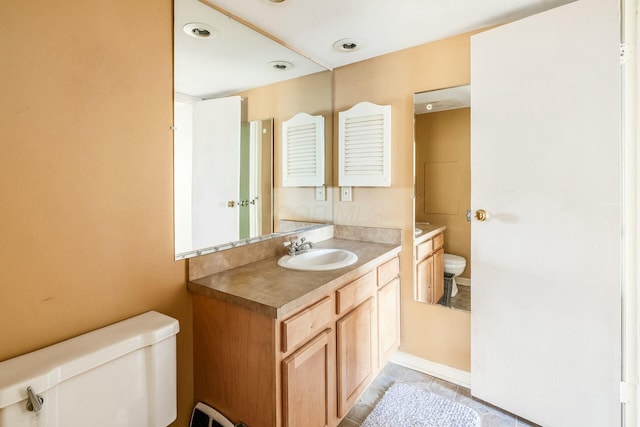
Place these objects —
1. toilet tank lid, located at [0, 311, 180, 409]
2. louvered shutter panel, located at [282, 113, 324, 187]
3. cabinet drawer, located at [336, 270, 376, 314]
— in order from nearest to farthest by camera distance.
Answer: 1. toilet tank lid, located at [0, 311, 180, 409]
2. cabinet drawer, located at [336, 270, 376, 314]
3. louvered shutter panel, located at [282, 113, 324, 187]

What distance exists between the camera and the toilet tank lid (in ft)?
2.64

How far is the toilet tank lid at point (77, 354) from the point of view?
31.7 inches

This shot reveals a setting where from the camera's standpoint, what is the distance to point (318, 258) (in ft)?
6.35

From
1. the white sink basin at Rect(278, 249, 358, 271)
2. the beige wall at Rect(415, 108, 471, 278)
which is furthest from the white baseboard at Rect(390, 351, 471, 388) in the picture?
the white sink basin at Rect(278, 249, 358, 271)

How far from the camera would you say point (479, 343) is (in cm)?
176

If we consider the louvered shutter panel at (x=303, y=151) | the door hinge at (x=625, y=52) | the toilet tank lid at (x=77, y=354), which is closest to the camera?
the toilet tank lid at (x=77, y=354)

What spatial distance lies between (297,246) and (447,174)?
103 centimetres

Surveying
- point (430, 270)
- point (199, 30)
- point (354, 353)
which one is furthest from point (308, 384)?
point (199, 30)

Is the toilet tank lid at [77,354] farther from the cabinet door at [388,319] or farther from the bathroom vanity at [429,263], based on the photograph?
the bathroom vanity at [429,263]

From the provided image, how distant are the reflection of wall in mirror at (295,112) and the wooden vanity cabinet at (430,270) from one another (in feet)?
2.37

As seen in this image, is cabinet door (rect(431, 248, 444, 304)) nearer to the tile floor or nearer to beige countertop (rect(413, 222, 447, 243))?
beige countertop (rect(413, 222, 447, 243))

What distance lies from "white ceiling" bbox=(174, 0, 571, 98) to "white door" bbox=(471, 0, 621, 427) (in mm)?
200

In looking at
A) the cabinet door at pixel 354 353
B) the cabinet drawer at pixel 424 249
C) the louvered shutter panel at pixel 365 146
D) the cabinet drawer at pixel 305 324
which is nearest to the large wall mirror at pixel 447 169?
the cabinet drawer at pixel 424 249

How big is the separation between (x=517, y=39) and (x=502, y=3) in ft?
0.62
